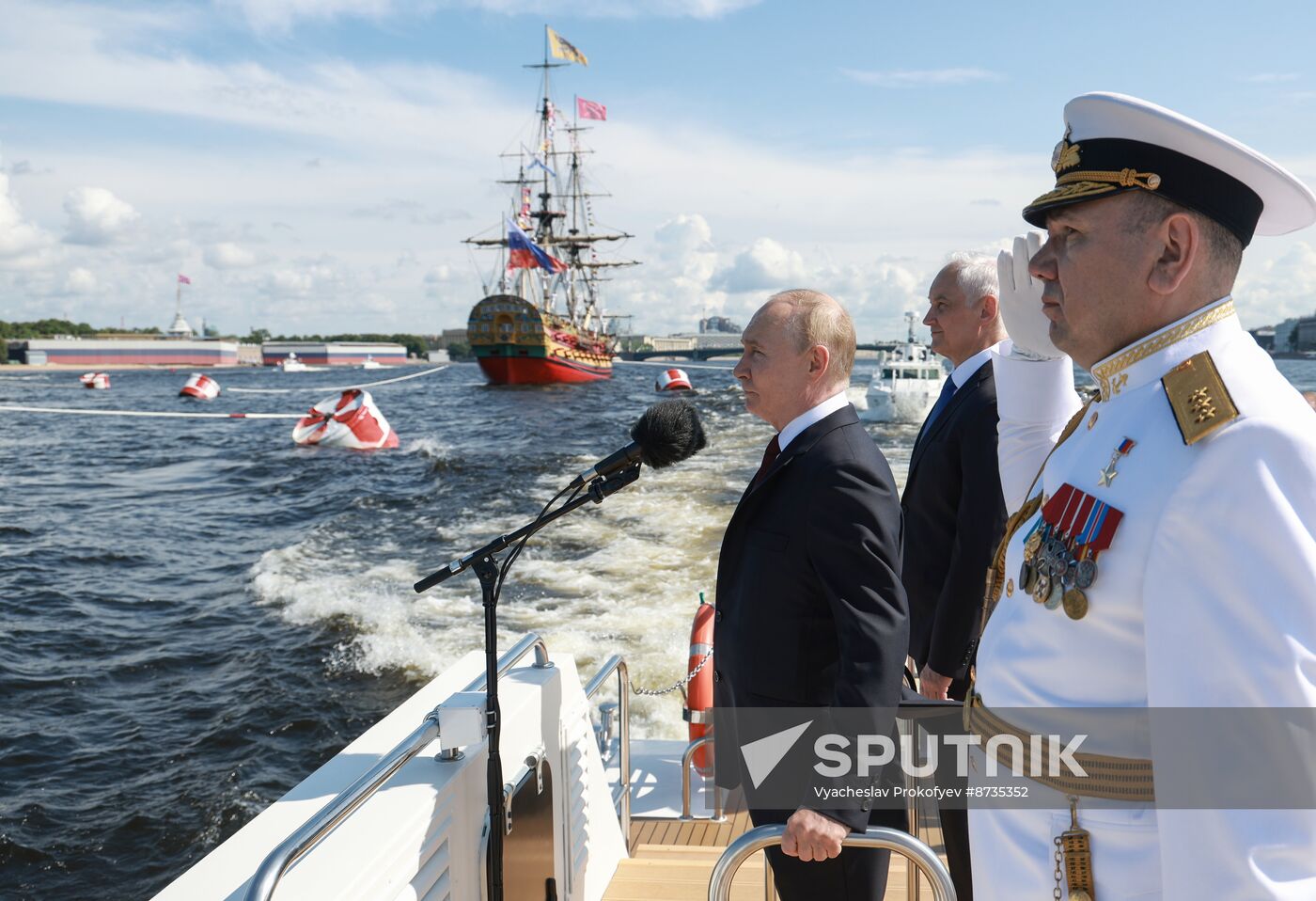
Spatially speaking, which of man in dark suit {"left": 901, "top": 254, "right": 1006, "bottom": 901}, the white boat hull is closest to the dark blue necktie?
man in dark suit {"left": 901, "top": 254, "right": 1006, "bottom": 901}

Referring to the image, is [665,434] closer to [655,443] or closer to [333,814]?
[655,443]

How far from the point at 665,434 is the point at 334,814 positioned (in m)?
0.93

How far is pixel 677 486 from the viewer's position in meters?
15.2

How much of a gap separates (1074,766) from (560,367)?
2283 inches

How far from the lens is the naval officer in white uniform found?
977 mm

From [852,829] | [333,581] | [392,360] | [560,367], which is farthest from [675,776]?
[392,360]

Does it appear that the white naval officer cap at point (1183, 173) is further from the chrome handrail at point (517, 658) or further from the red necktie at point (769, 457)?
the chrome handrail at point (517, 658)

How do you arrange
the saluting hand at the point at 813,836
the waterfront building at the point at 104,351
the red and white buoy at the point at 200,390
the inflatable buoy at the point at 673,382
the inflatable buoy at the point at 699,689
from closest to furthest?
the saluting hand at the point at 813,836 → the inflatable buoy at the point at 699,689 → the red and white buoy at the point at 200,390 → the inflatable buoy at the point at 673,382 → the waterfront building at the point at 104,351

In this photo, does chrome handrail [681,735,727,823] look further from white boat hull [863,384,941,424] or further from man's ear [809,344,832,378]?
white boat hull [863,384,941,424]

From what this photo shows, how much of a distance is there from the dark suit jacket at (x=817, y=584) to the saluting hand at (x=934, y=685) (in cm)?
69

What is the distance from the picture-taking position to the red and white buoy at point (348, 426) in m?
23.7

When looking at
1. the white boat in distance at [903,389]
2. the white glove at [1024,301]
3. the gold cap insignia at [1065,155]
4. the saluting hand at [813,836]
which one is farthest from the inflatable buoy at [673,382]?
the gold cap insignia at [1065,155]

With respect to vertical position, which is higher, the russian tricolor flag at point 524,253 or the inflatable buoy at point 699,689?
the russian tricolor flag at point 524,253

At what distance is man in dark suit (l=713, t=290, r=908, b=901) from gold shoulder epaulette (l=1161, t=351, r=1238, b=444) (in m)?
0.88
